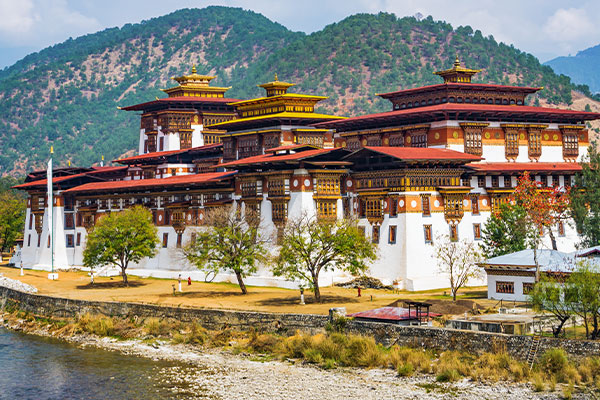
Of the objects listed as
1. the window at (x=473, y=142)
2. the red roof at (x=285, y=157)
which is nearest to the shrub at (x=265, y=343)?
the red roof at (x=285, y=157)

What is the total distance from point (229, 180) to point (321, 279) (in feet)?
45.7

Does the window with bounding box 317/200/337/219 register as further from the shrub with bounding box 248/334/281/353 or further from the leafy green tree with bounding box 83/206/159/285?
the shrub with bounding box 248/334/281/353

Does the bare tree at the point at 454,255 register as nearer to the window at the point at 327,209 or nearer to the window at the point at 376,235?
the window at the point at 376,235

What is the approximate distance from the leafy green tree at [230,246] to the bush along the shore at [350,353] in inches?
315

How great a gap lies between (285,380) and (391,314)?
311 inches

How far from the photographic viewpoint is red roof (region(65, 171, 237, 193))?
3268 inches

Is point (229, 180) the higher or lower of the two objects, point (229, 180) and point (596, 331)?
the higher

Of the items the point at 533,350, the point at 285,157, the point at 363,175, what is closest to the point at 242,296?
the point at 285,157

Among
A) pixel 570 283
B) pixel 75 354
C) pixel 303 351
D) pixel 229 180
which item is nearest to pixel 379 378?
pixel 303 351

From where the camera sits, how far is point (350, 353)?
166 feet

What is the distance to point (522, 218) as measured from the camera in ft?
230

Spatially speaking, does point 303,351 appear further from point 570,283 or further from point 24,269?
point 24,269

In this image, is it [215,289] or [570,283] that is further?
[215,289]

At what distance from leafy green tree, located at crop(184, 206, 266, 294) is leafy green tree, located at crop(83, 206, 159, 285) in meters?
8.58
